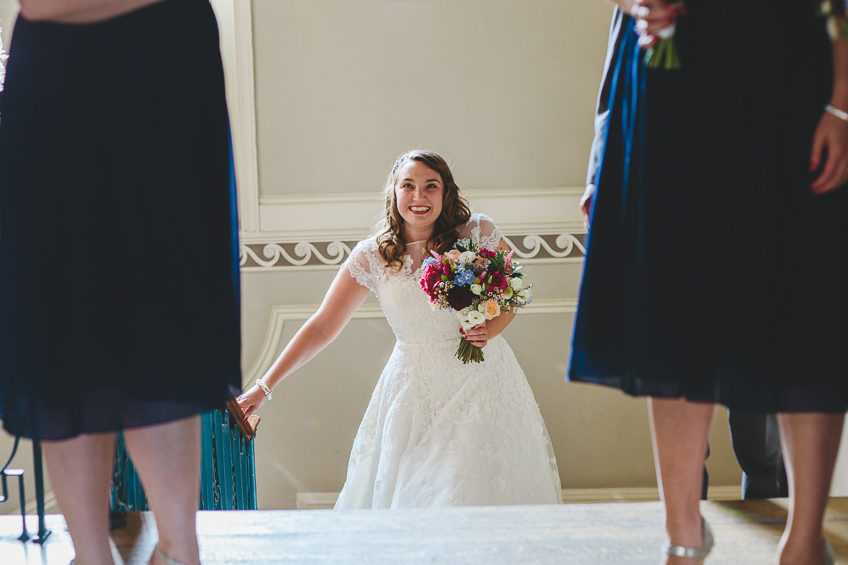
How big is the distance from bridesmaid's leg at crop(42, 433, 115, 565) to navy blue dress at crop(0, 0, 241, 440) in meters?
0.09

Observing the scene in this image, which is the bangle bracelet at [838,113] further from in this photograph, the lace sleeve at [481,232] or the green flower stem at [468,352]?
the lace sleeve at [481,232]

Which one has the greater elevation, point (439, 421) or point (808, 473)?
point (808, 473)

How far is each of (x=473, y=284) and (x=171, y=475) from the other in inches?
64.6

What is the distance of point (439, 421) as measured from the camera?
2.82 metres

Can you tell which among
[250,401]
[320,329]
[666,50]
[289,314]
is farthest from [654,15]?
[289,314]

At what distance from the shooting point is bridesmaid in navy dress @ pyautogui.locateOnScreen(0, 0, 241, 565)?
3.73ft

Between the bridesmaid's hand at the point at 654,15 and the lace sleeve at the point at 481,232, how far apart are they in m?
1.97

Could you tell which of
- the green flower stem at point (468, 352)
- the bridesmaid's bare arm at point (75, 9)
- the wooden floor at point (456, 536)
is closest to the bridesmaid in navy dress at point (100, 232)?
the bridesmaid's bare arm at point (75, 9)

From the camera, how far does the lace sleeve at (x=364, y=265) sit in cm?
315

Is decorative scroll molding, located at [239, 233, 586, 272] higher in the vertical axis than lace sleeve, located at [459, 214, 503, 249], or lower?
lower

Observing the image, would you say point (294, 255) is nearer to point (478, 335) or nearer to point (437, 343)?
point (437, 343)

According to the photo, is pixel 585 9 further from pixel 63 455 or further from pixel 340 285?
pixel 63 455

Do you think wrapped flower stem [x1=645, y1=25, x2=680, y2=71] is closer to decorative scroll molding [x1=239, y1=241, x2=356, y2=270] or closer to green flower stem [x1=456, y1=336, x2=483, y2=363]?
green flower stem [x1=456, y1=336, x2=483, y2=363]

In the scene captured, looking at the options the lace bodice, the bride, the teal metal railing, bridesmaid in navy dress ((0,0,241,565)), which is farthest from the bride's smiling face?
bridesmaid in navy dress ((0,0,241,565))
